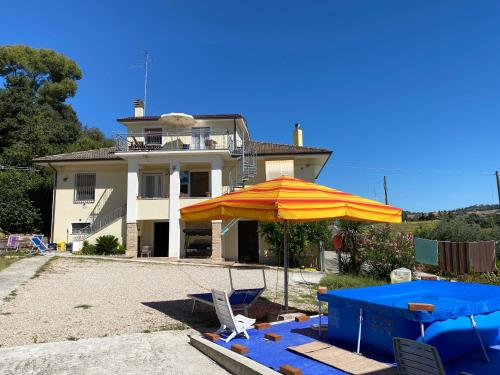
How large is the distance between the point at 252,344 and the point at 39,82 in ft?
160

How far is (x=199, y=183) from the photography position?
2462 cm

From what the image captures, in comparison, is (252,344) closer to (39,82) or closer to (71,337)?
(71,337)

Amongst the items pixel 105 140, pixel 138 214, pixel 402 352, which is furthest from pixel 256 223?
pixel 105 140

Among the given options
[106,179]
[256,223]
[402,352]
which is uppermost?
[106,179]

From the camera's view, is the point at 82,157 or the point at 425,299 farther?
the point at 82,157

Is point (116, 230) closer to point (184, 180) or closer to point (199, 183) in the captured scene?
point (184, 180)

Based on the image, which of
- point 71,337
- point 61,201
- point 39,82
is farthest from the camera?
point 39,82

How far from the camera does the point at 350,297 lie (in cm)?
530

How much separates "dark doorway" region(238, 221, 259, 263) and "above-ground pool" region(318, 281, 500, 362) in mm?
17991

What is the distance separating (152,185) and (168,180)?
3.82 ft

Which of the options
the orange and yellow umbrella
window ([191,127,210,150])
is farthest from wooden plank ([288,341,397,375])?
window ([191,127,210,150])

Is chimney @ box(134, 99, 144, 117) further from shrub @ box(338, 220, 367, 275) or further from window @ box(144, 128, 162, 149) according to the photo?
shrub @ box(338, 220, 367, 275)

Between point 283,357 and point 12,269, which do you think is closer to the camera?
point 283,357

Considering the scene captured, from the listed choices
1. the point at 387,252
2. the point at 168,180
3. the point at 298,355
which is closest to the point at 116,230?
the point at 168,180
